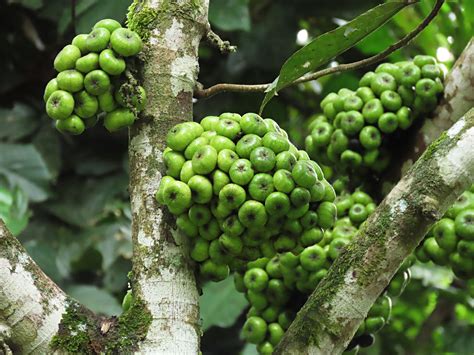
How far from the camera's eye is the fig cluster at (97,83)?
1.77m

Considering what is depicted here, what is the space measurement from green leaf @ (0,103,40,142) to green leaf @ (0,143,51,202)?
174 millimetres

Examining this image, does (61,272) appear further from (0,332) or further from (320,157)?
(0,332)

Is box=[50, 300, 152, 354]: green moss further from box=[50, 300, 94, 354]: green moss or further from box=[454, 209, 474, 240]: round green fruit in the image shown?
box=[454, 209, 474, 240]: round green fruit

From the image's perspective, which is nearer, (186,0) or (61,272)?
(186,0)

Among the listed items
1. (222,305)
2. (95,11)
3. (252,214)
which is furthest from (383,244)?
(95,11)

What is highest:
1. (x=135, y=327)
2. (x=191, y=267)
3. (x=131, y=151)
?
(x=131, y=151)

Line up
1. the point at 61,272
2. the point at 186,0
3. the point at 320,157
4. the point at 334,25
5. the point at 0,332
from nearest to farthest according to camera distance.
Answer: the point at 0,332 < the point at 186,0 < the point at 320,157 < the point at 61,272 < the point at 334,25

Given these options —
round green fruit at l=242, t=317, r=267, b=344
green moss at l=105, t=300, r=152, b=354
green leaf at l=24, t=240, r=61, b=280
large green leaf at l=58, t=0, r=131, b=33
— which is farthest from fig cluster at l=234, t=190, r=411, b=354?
large green leaf at l=58, t=0, r=131, b=33

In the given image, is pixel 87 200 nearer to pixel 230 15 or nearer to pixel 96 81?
pixel 230 15

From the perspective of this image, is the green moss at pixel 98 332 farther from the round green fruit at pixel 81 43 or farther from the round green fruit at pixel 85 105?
the round green fruit at pixel 81 43

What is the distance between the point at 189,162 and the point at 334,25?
2.43m

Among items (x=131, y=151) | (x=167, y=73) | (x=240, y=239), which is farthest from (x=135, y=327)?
(x=167, y=73)

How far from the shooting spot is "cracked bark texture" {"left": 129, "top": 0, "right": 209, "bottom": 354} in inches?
65.6

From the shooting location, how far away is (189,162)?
68.3 inches
